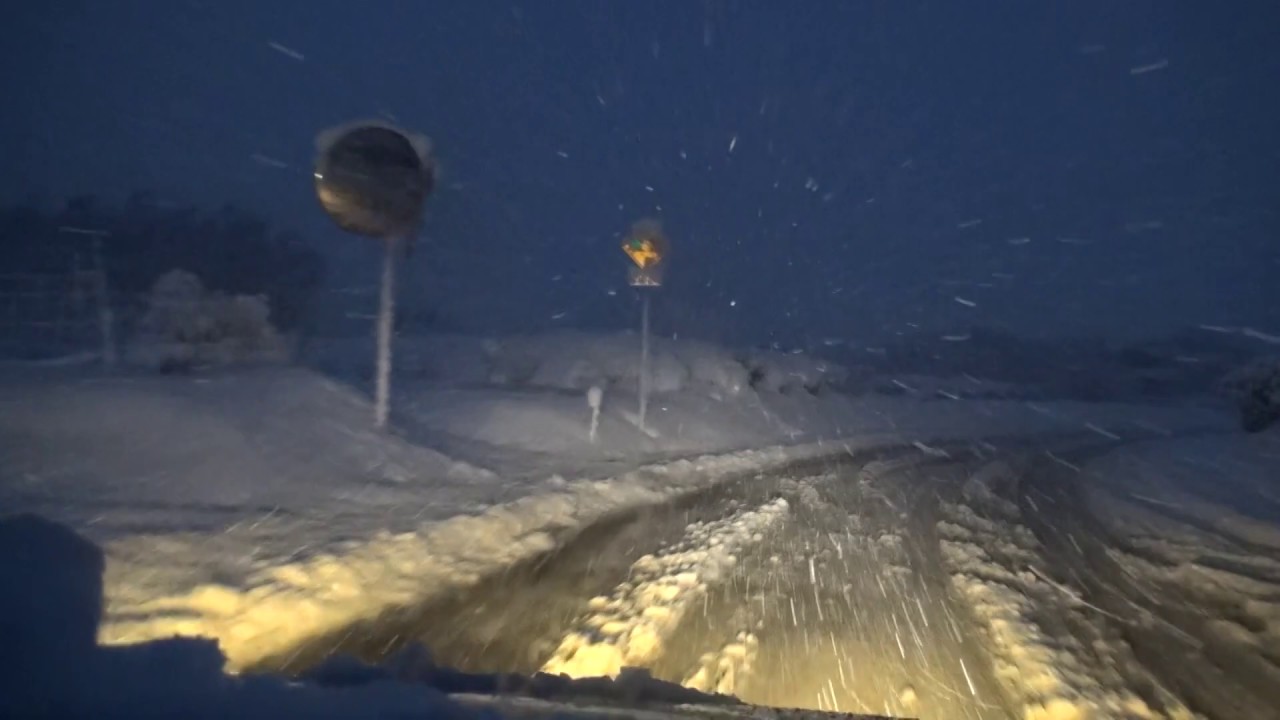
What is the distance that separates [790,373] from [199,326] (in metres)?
22.7

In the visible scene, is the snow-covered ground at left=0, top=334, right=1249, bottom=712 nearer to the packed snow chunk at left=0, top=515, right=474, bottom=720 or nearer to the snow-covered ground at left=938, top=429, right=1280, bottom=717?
the packed snow chunk at left=0, top=515, right=474, bottom=720

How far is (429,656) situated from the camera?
461 cm

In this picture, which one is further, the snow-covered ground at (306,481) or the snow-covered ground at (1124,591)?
the snow-covered ground at (306,481)

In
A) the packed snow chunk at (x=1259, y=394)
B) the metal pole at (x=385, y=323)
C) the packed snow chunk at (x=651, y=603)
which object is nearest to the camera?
the packed snow chunk at (x=651, y=603)

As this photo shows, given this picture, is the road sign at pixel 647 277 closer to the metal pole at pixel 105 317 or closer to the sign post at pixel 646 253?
the sign post at pixel 646 253

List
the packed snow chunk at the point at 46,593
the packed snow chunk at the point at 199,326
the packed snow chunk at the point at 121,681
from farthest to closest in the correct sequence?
the packed snow chunk at the point at 199,326 → the packed snow chunk at the point at 46,593 → the packed snow chunk at the point at 121,681

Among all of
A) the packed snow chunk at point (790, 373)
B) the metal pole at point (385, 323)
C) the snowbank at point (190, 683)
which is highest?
the metal pole at point (385, 323)

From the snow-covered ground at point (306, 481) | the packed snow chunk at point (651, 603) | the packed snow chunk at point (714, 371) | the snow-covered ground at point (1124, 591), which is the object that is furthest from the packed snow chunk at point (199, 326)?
the snow-covered ground at point (1124, 591)

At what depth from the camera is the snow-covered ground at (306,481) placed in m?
5.80

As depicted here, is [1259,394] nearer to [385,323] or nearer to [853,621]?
[853,621]

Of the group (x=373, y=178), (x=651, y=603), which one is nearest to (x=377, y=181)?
(x=373, y=178)

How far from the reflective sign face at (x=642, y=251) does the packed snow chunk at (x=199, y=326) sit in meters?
11.4

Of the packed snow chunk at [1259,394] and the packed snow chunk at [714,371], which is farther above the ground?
the packed snow chunk at [1259,394]

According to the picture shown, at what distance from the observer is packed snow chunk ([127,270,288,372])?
18.5m
